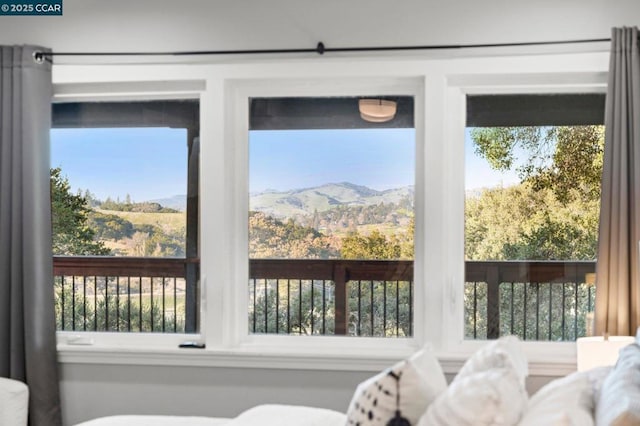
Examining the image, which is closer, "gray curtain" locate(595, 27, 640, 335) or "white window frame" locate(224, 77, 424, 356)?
"gray curtain" locate(595, 27, 640, 335)

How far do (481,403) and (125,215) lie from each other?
2800 mm

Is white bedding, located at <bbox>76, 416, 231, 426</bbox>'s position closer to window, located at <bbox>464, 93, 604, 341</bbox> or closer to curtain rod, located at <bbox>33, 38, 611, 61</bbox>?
window, located at <bbox>464, 93, 604, 341</bbox>

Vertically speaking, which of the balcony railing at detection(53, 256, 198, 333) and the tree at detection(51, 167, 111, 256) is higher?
the tree at detection(51, 167, 111, 256)

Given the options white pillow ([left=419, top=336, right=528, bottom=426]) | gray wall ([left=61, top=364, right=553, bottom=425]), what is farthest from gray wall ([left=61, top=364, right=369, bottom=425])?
white pillow ([left=419, top=336, right=528, bottom=426])

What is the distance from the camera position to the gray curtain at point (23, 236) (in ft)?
13.0

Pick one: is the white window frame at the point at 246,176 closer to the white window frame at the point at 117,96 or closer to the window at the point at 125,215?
the white window frame at the point at 117,96

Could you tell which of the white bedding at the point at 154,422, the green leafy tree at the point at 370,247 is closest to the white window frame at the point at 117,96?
the green leafy tree at the point at 370,247

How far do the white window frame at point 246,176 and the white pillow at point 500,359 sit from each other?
4.98 ft

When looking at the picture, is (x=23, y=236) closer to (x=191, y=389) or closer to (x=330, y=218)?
(x=191, y=389)

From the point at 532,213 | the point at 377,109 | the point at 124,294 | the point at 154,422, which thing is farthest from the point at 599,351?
the point at 124,294

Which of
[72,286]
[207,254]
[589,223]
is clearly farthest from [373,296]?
[72,286]

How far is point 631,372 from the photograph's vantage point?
2053 mm

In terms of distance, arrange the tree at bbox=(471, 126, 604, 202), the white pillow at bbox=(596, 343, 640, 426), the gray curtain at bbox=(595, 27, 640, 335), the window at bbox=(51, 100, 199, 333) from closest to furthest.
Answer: the white pillow at bbox=(596, 343, 640, 426), the gray curtain at bbox=(595, 27, 640, 335), the tree at bbox=(471, 126, 604, 202), the window at bbox=(51, 100, 199, 333)

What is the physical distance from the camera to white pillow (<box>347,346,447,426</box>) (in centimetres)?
203
